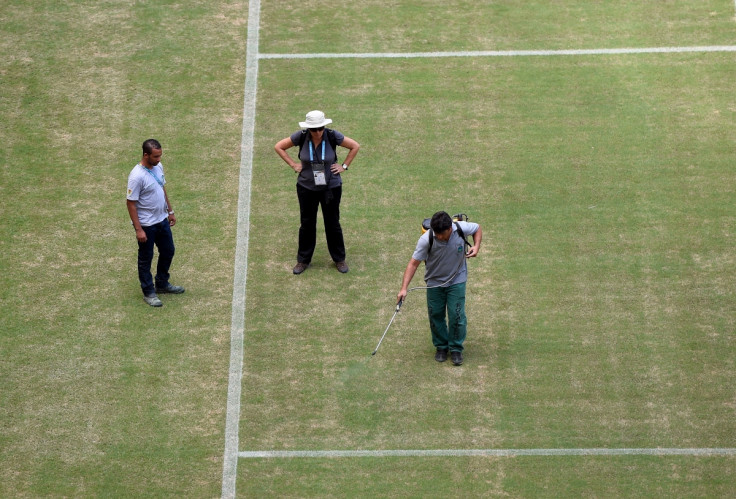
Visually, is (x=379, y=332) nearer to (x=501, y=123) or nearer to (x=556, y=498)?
(x=556, y=498)

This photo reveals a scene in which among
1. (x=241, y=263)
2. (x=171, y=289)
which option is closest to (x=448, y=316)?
(x=241, y=263)

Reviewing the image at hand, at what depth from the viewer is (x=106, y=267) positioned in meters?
14.3

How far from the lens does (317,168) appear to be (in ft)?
44.6

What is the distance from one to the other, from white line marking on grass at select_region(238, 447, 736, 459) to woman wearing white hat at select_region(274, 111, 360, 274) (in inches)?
127

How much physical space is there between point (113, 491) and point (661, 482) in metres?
5.14

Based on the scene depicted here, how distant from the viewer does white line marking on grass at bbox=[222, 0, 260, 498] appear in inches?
459

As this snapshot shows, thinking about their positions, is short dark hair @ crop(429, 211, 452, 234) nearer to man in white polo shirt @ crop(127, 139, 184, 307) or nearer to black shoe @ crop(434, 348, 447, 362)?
black shoe @ crop(434, 348, 447, 362)

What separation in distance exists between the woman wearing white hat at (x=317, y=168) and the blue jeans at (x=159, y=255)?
5.14ft

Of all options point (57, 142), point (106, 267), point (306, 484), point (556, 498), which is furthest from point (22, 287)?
point (556, 498)

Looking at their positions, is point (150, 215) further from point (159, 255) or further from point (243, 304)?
point (243, 304)

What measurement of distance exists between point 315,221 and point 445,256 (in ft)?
7.49

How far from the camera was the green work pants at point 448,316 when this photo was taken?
12.3 metres

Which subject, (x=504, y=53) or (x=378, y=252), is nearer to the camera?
(x=378, y=252)

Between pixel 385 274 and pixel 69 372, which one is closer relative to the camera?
pixel 69 372
